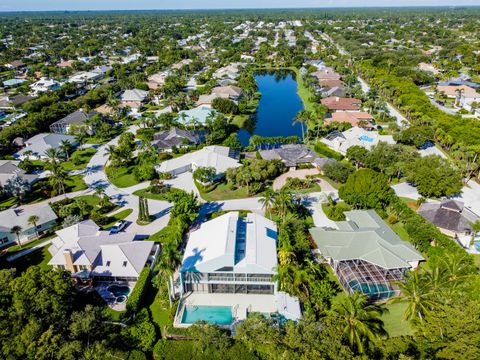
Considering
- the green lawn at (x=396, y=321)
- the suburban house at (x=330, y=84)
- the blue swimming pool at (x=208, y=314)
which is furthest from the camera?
the suburban house at (x=330, y=84)

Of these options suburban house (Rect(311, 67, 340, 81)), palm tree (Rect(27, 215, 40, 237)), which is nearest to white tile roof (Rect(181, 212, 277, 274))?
palm tree (Rect(27, 215, 40, 237))

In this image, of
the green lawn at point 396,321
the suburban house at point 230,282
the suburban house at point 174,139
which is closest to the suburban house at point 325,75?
the suburban house at point 174,139

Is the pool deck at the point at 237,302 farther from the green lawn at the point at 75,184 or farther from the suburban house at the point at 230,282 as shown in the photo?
the green lawn at the point at 75,184

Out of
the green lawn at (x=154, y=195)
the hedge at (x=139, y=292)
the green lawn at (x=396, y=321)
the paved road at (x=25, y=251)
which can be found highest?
the hedge at (x=139, y=292)

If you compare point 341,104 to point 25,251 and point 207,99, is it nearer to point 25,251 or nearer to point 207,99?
point 207,99

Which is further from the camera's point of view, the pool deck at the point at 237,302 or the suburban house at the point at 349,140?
the suburban house at the point at 349,140

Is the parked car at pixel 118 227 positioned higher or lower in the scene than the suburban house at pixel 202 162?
lower

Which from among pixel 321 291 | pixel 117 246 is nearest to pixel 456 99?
pixel 321 291
